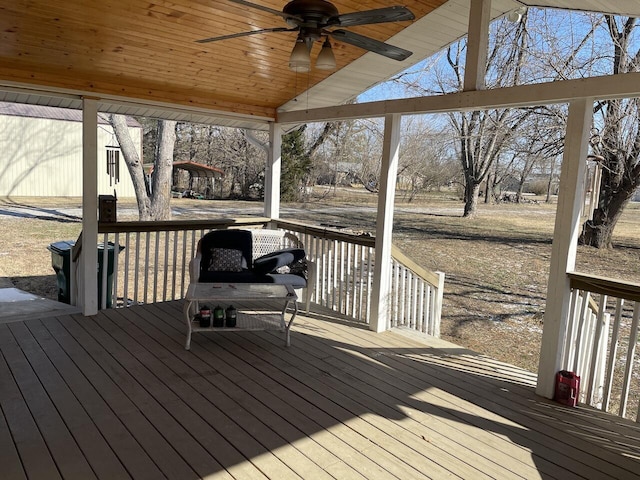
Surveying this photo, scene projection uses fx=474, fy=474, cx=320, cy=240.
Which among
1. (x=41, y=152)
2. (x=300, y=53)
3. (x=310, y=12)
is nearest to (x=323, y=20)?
(x=310, y=12)

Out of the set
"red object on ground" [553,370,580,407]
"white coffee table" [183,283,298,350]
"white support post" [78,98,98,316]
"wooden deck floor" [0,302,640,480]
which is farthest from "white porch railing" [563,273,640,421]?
"white support post" [78,98,98,316]

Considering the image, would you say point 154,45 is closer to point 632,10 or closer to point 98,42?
point 98,42

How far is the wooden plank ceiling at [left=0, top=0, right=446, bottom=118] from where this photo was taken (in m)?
3.42

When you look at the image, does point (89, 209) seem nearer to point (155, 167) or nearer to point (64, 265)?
point (64, 265)

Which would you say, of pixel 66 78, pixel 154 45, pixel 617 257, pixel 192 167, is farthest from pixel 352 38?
pixel 192 167

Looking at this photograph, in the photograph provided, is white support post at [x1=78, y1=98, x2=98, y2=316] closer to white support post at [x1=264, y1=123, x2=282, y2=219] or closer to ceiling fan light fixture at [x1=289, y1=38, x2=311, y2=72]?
white support post at [x1=264, y1=123, x2=282, y2=219]

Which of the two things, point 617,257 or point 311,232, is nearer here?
point 311,232

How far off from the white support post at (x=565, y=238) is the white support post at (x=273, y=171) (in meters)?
3.39

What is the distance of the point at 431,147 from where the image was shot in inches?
534

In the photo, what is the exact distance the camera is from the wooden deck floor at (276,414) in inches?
95.6

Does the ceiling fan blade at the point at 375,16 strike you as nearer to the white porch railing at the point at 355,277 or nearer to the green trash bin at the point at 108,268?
the white porch railing at the point at 355,277

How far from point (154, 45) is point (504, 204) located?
12175mm

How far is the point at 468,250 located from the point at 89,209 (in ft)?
28.6

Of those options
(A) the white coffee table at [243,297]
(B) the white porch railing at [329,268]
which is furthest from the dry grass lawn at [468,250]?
(A) the white coffee table at [243,297]
